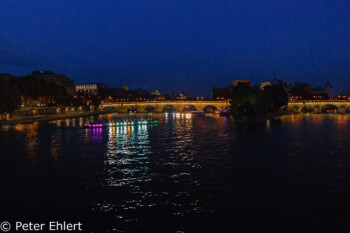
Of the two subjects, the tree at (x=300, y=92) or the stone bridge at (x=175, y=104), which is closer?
the stone bridge at (x=175, y=104)

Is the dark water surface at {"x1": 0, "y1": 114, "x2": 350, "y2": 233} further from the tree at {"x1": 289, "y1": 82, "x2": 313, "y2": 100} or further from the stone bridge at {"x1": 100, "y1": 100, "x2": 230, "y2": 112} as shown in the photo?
the tree at {"x1": 289, "y1": 82, "x2": 313, "y2": 100}

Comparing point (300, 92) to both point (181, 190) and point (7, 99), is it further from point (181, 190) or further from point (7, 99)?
point (181, 190)

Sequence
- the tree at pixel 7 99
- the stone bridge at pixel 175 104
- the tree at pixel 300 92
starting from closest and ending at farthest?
the tree at pixel 7 99 < the stone bridge at pixel 175 104 < the tree at pixel 300 92

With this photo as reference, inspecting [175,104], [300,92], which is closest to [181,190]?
[175,104]

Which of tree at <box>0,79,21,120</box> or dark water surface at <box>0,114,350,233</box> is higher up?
tree at <box>0,79,21,120</box>

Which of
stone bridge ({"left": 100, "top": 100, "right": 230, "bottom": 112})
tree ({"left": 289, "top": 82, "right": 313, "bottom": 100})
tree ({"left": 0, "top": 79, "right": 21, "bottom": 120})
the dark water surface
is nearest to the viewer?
the dark water surface

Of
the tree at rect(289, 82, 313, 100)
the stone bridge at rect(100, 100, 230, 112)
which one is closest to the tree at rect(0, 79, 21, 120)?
the stone bridge at rect(100, 100, 230, 112)

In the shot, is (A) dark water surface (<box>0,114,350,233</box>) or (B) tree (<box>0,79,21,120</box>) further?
(B) tree (<box>0,79,21,120</box>)

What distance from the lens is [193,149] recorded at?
106 ft

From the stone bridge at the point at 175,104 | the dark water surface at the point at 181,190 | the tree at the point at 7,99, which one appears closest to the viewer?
the dark water surface at the point at 181,190

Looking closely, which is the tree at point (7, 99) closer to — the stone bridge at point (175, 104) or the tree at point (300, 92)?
the stone bridge at point (175, 104)

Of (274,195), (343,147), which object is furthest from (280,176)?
(343,147)

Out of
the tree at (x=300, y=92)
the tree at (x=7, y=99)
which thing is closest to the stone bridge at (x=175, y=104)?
the tree at (x=300, y=92)

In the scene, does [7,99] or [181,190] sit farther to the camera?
[7,99]
